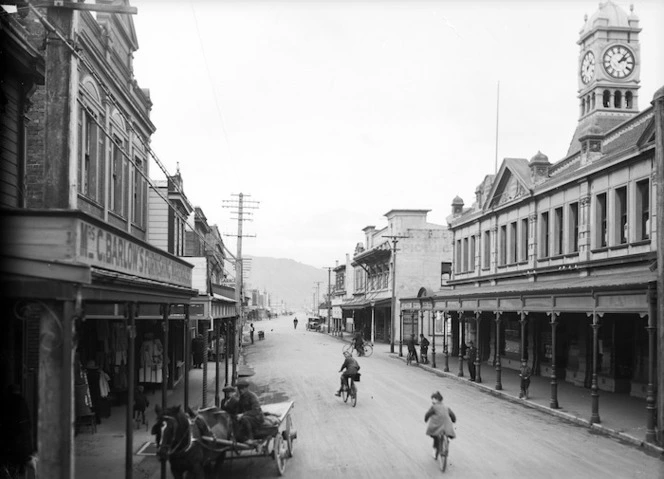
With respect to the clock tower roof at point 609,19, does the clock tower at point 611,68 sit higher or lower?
lower

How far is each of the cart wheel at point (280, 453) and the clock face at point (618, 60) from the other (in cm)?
4356

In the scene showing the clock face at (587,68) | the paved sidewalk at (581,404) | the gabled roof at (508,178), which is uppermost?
the clock face at (587,68)

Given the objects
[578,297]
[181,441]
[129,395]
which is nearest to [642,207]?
[578,297]

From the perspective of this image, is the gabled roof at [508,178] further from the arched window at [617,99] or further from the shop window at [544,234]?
the arched window at [617,99]

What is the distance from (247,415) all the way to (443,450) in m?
3.68

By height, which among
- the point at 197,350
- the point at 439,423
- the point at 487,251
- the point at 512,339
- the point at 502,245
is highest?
the point at 502,245

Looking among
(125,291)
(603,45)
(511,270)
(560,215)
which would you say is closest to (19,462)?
(125,291)

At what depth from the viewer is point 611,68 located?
156 ft

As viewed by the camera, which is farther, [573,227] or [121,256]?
[573,227]

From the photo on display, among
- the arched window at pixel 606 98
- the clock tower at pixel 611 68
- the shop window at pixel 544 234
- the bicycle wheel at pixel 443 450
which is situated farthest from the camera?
the arched window at pixel 606 98

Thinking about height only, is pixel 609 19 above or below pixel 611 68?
above

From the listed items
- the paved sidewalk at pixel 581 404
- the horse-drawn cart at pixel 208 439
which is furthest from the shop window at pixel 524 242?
the horse-drawn cart at pixel 208 439

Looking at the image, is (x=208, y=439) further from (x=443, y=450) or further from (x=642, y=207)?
(x=642, y=207)

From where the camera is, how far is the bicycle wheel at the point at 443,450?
12156mm
